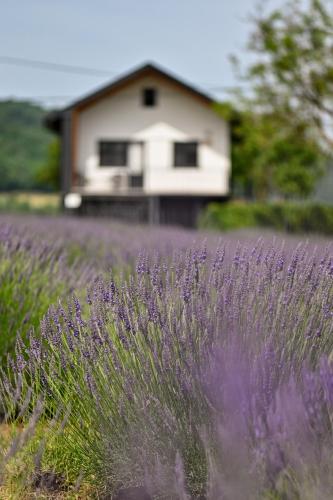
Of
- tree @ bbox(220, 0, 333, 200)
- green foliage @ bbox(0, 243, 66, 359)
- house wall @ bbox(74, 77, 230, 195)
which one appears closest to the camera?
green foliage @ bbox(0, 243, 66, 359)

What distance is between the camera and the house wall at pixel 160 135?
102 ft

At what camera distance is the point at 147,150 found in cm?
3142

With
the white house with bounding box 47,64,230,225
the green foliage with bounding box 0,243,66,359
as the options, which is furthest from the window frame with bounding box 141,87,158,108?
the green foliage with bounding box 0,243,66,359

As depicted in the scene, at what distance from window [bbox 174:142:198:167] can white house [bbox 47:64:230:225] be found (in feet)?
0.14

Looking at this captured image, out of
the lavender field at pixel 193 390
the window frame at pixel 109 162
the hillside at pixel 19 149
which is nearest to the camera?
the lavender field at pixel 193 390

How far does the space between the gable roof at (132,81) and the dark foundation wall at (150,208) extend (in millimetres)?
3844

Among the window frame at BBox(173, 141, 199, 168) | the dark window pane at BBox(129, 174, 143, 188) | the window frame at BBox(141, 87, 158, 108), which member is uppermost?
the window frame at BBox(141, 87, 158, 108)

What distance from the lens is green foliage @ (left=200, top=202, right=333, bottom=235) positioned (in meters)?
22.9

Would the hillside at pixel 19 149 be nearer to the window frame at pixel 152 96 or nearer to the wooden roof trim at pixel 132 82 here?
the window frame at pixel 152 96

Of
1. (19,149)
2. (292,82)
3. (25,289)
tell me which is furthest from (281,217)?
(19,149)

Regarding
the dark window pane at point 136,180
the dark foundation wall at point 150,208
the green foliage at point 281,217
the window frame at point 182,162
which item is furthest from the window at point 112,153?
the green foliage at point 281,217

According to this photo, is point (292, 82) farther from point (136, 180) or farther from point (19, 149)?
point (19, 149)

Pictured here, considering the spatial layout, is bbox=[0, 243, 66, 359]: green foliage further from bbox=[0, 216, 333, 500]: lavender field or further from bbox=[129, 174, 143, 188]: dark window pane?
bbox=[129, 174, 143, 188]: dark window pane

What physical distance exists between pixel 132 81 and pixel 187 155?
12.6 ft
